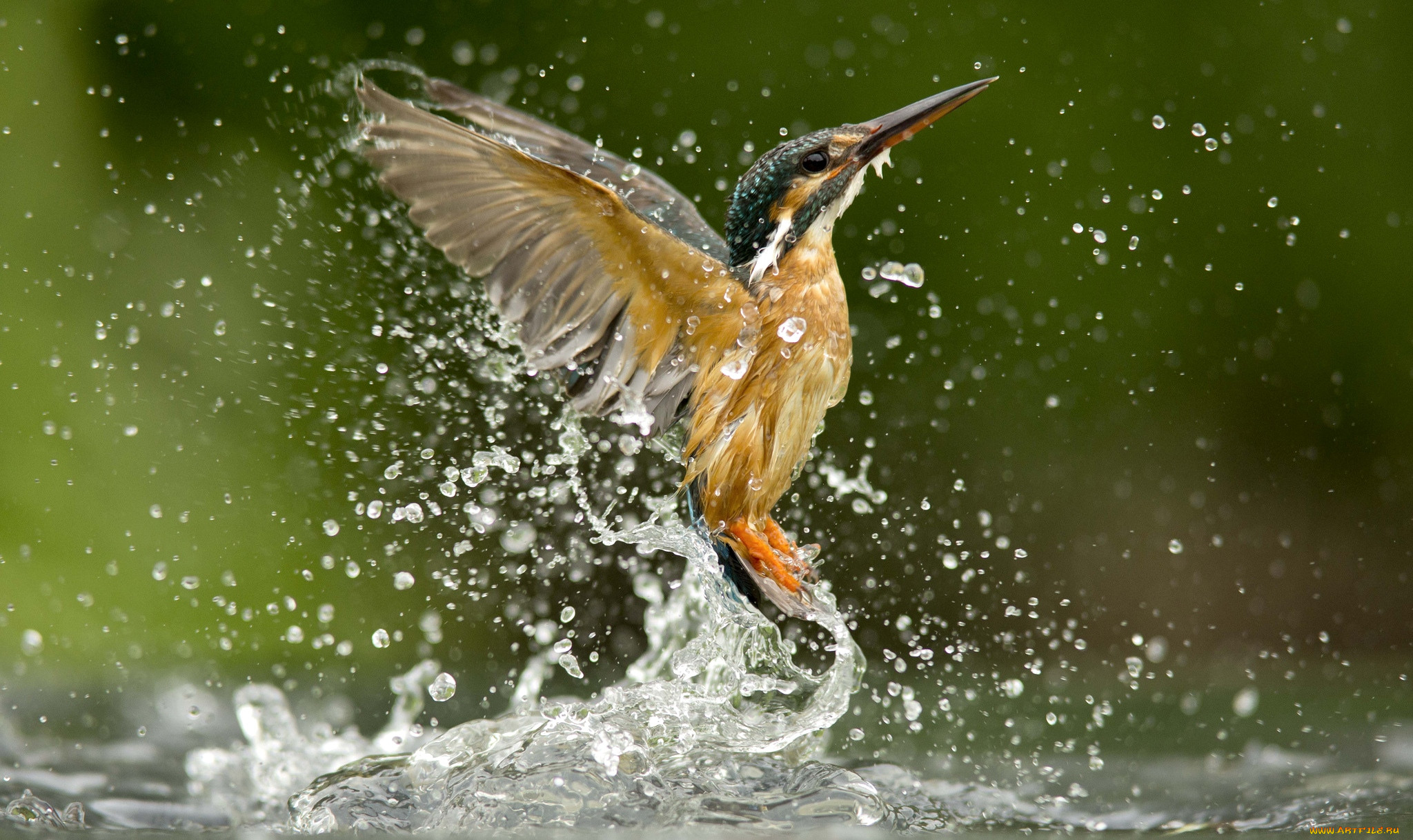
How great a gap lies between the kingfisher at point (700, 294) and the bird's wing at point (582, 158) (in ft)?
0.40

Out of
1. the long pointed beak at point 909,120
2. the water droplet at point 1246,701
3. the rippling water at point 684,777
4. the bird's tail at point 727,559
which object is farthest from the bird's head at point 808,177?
the water droplet at point 1246,701

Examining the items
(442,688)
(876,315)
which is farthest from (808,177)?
(442,688)

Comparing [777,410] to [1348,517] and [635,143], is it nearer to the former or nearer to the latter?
[635,143]

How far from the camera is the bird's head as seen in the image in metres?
1.97

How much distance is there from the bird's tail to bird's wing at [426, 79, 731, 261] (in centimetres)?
48

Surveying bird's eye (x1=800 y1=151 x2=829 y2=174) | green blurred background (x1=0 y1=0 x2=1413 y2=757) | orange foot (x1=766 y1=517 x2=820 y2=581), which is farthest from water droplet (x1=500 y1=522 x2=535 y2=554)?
bird's eye (x1=800 y1=151 x2=829 y2=174)

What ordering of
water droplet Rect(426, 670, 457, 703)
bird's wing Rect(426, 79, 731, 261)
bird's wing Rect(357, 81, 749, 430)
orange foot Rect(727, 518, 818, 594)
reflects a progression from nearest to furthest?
bird's wing Rect(357, 81, 749, 430), orange foot Rect(727, 518, 818, 594), bird's wing Rect(426, 79, 731, 261), water droplet Rect(426, 670, 457, 703)

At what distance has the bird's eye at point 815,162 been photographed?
198cm

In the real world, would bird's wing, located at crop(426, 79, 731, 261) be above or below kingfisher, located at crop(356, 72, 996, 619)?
above

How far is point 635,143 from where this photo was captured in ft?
10.8

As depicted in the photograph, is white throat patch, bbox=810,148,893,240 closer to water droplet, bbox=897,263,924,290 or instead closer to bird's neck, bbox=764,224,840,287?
bird's neck, bbox=764,224,840,287

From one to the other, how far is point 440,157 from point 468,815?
3.49ft

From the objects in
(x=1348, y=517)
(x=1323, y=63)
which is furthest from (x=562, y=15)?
(x=1348, y=517)

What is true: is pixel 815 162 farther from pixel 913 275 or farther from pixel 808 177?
pixel 913 275
